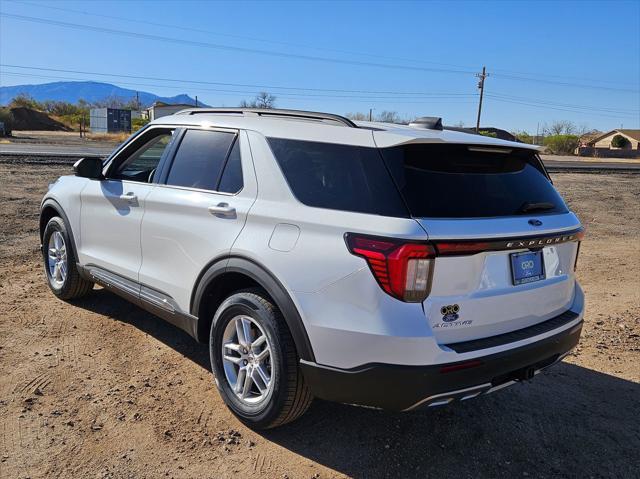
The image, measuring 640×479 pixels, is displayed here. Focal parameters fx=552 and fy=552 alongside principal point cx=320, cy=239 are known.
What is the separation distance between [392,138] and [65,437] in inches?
98.2

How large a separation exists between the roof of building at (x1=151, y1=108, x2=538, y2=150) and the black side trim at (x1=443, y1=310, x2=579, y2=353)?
103cm

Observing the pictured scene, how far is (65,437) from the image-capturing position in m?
3.17

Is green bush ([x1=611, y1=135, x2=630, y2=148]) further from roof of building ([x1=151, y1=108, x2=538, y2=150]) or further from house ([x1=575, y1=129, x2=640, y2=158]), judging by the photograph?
roof of building ([x1=151, y1=108, x2=538, y2=150])

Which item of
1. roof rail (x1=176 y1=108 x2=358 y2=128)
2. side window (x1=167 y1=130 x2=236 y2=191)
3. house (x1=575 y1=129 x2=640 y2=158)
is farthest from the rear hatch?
house (x1=575 y1=129 x2=640 y2=158)

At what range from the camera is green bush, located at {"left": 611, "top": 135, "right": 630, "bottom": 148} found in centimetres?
8262

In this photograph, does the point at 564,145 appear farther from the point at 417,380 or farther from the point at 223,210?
the point at 417,380

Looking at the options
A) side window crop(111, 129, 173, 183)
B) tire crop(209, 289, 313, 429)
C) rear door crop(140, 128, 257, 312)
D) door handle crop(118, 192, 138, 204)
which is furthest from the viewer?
side window crop(111, 129, 173, 183)

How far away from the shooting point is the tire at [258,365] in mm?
3016

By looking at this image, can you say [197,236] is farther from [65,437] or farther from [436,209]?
[436,209]

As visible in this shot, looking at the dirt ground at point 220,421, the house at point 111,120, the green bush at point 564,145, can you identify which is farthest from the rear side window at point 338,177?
the green bush at point 564,145

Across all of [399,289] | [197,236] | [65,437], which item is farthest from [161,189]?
[399,289]

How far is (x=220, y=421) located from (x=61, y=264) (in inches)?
112

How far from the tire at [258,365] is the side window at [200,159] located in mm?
885

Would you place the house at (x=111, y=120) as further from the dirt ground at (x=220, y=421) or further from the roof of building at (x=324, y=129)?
the roof of building at (x=324, y=129)
